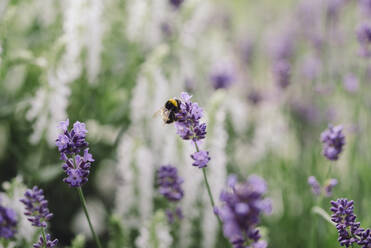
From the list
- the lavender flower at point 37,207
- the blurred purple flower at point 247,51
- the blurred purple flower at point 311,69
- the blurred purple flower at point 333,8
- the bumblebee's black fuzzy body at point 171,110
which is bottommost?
the lavender flower at point 37,207

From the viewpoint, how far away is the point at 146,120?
1.28m

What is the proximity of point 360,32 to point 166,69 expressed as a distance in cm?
67

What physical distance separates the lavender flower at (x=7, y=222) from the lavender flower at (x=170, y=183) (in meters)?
0.27

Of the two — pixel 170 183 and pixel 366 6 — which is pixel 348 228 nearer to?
pixel 170 183

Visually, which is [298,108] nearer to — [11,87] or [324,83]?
[324,83]

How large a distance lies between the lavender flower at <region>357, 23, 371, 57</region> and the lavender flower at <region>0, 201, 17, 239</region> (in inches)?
36.3

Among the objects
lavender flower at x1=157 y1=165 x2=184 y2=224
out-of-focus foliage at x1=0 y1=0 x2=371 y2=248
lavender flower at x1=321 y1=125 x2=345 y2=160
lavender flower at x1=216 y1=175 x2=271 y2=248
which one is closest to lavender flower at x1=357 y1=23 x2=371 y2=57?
out-of-focus foliage at x1=0 y1=0 x2=371 y2=248

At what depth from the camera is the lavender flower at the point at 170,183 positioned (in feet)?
2.84

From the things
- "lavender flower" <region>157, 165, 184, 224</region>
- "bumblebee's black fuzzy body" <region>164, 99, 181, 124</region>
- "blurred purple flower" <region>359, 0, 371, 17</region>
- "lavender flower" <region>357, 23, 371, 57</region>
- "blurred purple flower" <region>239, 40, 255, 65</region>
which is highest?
"blurred purple flower" <region>239, 40, 255, 65</region>

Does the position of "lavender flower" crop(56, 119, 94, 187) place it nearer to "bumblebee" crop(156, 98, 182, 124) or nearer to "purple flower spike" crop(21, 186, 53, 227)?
"purple flower spike" crop(21, 186, 53, 227)

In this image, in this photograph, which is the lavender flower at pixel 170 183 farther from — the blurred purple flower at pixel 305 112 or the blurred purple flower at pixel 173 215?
the blurred purple flower at pixel 305 112

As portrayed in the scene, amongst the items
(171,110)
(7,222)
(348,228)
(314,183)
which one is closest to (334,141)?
(314,183)

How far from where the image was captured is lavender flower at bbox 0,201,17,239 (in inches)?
29.2

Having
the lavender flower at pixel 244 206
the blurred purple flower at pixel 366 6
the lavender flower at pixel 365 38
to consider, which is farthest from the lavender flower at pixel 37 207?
the blurred purple flower at pixel 366 6
